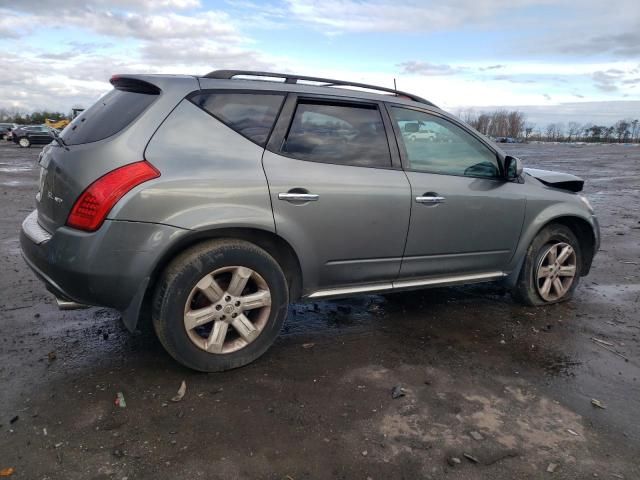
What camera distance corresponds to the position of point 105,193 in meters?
2.80

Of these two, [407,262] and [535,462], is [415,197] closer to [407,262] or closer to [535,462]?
[407,262]

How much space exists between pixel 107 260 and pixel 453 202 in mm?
2540

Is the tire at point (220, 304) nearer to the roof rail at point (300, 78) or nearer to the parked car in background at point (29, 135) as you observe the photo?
the roof rail at point (300, 78)

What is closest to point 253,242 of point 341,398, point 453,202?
point 341,398

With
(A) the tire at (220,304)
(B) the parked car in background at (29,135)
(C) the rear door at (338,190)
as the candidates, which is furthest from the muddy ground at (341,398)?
A: (B) the parked car in background at (29,135)

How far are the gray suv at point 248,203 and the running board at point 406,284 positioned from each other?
0.04 ft

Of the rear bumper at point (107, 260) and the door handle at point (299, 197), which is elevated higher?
the door handle at point (299, 197)

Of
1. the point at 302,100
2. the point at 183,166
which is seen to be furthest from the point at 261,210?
the point at 302,100

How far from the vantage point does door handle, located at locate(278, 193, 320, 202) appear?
126 inches

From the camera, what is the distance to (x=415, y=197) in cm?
373

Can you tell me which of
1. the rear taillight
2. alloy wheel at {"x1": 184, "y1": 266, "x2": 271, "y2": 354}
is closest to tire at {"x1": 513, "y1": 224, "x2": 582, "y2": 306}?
alloy wheel at {"x1": 184, "y1": 266, "x2": 271, "y2": 354}

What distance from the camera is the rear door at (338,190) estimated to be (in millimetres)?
3273

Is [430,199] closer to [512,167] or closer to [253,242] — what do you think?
[512,167]

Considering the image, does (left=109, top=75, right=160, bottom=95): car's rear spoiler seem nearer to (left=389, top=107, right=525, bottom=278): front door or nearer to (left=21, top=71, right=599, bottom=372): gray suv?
(left=21, top=71, right=599, bottom=372): gray suv
